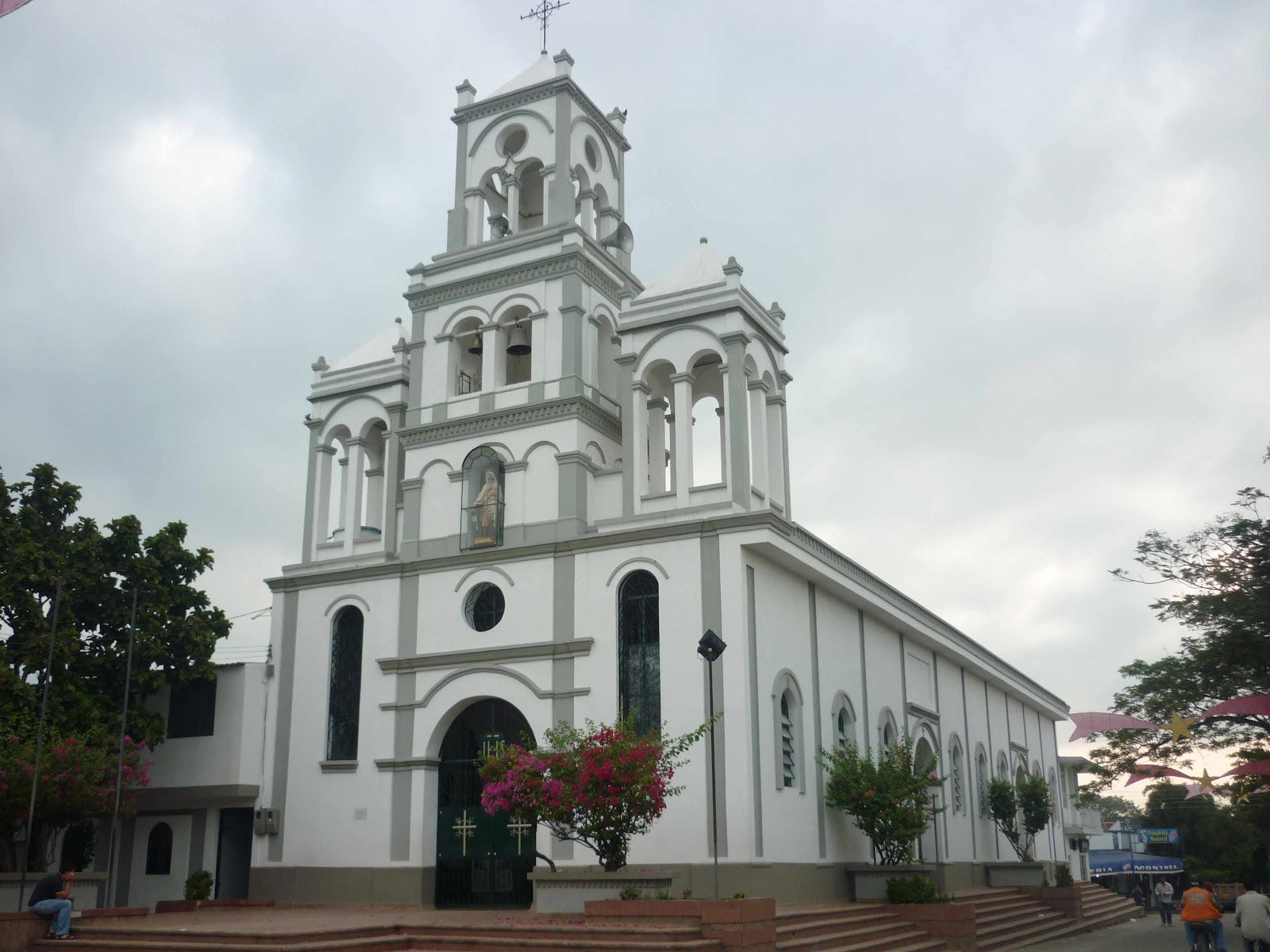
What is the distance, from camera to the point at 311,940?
1631cm

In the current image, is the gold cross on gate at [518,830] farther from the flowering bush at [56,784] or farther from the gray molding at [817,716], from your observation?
the flowering bush at [56,784]

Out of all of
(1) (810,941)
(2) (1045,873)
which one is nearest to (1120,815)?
(2) (1045,873)

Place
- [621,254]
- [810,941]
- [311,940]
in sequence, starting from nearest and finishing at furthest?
[311,940] → [810,941] → [621,254]

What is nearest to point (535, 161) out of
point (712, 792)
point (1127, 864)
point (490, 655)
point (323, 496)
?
point (323, 496)

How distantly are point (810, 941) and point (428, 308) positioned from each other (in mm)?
15829

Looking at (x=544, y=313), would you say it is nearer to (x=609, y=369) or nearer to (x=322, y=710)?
(x=609, y=369)

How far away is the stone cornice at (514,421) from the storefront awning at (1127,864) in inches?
1273

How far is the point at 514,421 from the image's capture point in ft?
82.7

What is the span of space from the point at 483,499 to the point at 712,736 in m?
7.81

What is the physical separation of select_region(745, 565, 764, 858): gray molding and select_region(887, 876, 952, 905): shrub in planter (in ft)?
11.1

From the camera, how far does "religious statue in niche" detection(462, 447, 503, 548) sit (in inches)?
969

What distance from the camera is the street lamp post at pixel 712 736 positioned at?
1883cm

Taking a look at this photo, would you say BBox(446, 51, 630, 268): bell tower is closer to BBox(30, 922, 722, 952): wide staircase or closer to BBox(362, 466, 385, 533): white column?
BBox(362, 466, 385, 533): white column

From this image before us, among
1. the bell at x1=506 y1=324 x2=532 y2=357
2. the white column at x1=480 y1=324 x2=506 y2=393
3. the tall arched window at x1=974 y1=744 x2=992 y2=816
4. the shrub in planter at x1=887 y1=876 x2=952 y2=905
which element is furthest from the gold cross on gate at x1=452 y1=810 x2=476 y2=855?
the tall arched window at x1=974 y1=744 x2=992 y2=816
